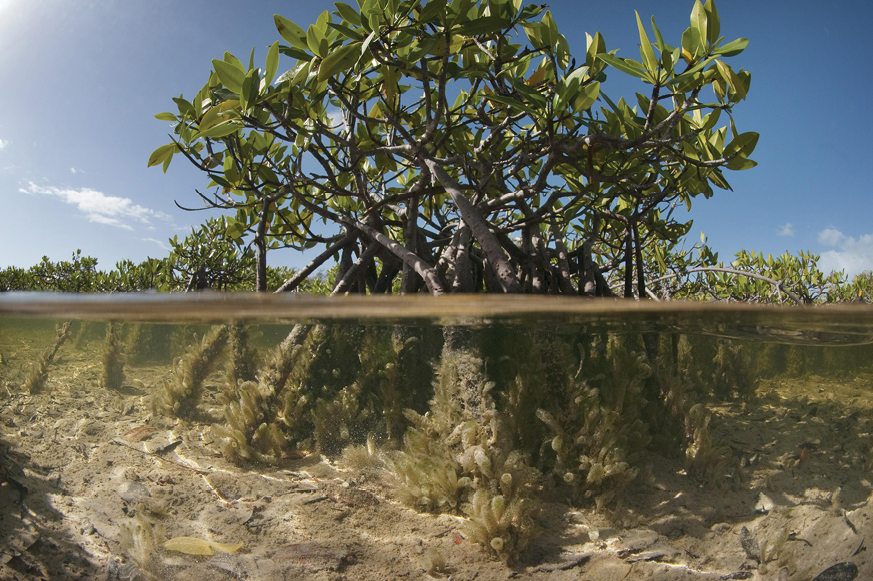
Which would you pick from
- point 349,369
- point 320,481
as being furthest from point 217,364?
point 320,481

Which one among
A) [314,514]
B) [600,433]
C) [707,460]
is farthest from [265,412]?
[707,460]

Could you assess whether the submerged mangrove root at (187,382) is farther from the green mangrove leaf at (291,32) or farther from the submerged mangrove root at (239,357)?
the green mangrove leaf at (291,32)

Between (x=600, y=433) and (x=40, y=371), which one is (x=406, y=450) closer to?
(x=600, y=433)

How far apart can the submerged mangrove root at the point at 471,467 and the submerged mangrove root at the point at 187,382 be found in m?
1.46

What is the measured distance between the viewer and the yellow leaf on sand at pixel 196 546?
94.0 inches

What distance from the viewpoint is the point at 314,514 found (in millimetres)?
2607

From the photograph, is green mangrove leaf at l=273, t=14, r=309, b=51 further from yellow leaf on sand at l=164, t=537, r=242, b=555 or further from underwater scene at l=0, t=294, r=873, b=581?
yellow leaf on sand at l=164, t=537, r=242, b=555

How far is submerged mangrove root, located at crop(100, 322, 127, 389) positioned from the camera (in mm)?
3070

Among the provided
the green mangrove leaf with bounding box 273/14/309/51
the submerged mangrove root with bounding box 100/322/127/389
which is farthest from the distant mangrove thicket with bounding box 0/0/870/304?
the submerged mangrove root with bounding box 100/322/127/389

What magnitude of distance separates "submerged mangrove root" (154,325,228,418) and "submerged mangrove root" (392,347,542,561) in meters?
1.46

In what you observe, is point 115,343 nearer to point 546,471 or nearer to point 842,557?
point 546,471

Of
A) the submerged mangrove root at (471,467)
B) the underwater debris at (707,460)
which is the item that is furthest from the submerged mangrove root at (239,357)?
the underwater debris at (707,460)

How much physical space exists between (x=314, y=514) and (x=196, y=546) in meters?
0.60

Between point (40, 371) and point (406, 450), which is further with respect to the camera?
point (40, 371)
